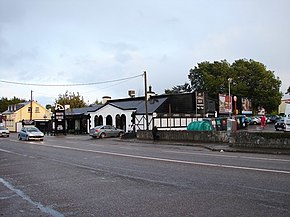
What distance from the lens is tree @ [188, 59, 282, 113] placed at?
68.2 m

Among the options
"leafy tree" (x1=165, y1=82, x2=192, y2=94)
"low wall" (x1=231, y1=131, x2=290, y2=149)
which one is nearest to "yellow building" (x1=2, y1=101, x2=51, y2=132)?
"leafy tree" (x1=165, y1=82, x2=192, y2=94)

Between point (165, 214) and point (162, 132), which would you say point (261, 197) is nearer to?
point (165, 214)

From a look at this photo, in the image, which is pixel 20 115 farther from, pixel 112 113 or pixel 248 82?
pixel 248 82

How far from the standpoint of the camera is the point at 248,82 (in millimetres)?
69812

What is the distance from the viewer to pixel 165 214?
19.9 feet

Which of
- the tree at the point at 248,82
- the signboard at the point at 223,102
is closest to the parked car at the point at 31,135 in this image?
the signboard at the point at 223,102

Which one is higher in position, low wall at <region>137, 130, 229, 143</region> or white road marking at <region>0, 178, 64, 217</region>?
low wall at <region>137, 130, 229, 143</region>

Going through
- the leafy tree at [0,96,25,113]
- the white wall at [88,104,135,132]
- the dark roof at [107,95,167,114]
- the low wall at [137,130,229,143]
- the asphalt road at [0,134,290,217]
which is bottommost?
the asphalt road at [0,134,290,217]

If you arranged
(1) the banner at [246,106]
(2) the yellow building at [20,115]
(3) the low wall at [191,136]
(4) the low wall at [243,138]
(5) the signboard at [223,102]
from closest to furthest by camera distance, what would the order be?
1. (4) the low wall at [243,138]
2. (3) the low wall at [191,136]
3. (5) the signboard at [223,102]
4. (1) the banner at [246,106]
5. (2) the yellow building at [20,115]

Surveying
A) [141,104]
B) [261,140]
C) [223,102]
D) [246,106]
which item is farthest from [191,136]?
[246,106]

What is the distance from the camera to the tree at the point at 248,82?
68.2 meters

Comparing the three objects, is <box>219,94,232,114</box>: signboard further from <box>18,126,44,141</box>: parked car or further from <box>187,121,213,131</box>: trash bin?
<box>18,126,44,141</box>: parked car

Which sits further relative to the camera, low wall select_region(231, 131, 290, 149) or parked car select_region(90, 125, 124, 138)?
parked car select_region(90, 125, 124, 138)

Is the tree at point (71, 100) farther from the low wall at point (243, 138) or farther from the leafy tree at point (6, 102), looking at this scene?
the low wall at point (243, 138)
